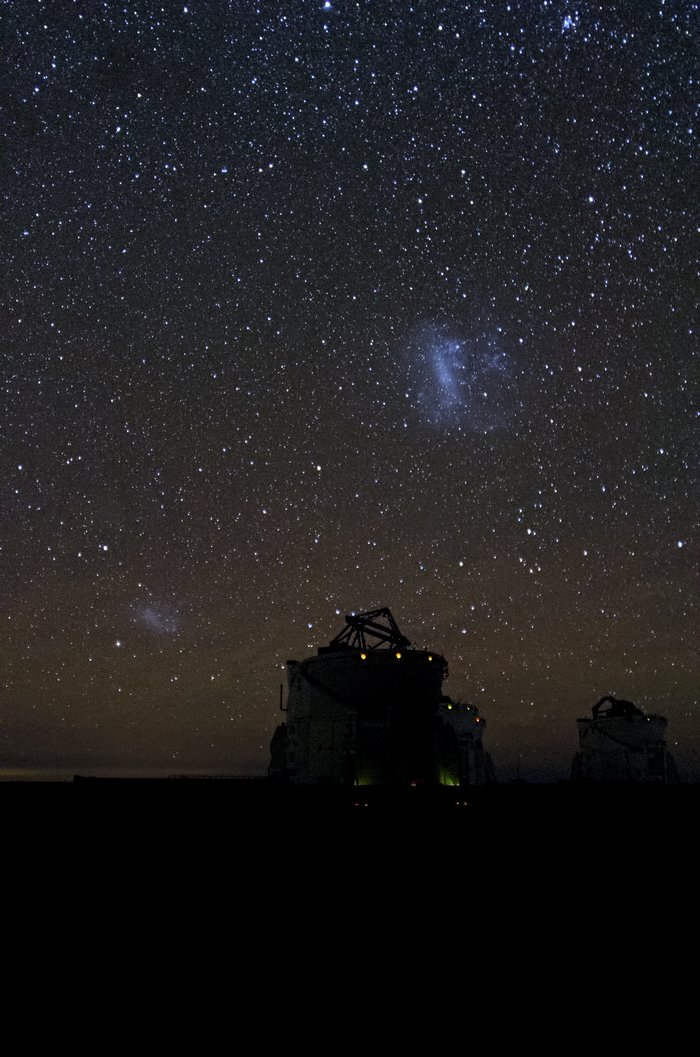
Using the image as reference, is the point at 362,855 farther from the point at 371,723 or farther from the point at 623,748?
the point at 623,748

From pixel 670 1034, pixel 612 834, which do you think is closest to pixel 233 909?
pixel 670 1034

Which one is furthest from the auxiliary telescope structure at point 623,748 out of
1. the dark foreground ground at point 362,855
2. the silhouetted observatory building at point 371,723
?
the dark foreground ground at point 362,855

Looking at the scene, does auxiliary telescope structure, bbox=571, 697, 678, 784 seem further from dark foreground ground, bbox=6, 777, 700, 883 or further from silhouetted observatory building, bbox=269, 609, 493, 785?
dark foreground ground, bbox=6, 777, 700, 883

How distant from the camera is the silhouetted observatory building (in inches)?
1025

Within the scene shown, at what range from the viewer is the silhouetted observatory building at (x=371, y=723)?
26.0 m

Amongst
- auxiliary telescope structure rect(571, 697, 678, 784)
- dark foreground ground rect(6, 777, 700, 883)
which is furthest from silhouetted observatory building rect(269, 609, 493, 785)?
auxiliary telescope structure rect(571, 697, 678, 784)

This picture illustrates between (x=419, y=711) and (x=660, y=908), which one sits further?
(x=419, y=711)

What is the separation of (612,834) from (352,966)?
20.4ft

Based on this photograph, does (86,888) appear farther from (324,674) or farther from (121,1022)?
(324,674)

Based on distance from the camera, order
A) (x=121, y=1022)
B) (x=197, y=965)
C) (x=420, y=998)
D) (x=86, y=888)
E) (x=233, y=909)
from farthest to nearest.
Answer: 1. (x=86, y=888)
2. (x=233, y=909)
3. (x=197, y=965)
4. (x=420, y=998)
5. (x=121, y=1022)

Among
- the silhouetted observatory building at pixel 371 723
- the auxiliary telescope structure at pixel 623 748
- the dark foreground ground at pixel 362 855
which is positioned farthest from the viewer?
the auxiliary telescope structure at pixel 623 748

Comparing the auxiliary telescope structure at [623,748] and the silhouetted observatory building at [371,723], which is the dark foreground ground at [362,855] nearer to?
the silhouetted observatory building at [371,723]

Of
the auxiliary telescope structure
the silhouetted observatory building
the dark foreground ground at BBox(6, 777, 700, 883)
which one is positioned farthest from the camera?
the auxiliary telescope structure

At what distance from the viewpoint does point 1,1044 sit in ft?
7.50
